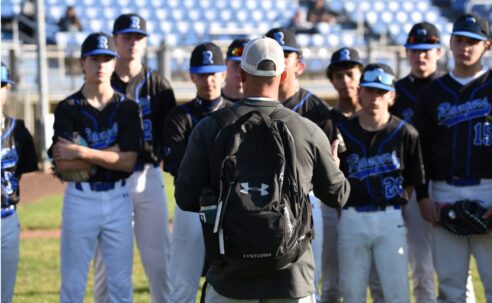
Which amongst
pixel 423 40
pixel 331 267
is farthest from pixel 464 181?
pixel 423 40

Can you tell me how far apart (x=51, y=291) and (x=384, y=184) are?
3.43 m

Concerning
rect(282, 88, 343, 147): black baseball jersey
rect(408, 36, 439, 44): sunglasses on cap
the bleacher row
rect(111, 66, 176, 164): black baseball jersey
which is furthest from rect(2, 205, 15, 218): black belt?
the bleacher row

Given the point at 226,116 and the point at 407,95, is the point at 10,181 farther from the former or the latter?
the point at 407,95

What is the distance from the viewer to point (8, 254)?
18.1 feet

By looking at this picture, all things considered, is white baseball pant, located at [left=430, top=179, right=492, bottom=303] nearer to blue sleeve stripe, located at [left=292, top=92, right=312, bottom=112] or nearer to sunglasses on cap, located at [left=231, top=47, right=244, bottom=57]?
blue sleeve stripe, located at [left=292, top=92, right=312, bottom=112]

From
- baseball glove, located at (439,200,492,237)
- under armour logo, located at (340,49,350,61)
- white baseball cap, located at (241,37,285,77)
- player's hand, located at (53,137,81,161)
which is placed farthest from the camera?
under armour logo, located at (340,49,350,61)

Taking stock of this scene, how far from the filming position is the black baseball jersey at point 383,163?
5.57 m

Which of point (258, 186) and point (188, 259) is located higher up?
point (258, 186)

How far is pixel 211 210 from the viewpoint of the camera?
12.0ft

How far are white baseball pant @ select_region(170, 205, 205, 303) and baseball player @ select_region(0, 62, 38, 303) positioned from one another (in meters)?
1.10

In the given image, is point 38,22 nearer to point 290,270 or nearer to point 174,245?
point 174,245

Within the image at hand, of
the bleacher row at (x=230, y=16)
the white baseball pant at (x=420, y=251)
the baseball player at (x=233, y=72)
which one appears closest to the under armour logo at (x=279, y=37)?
the baseball player at (x=233, y=72)

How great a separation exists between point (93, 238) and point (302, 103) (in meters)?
1.69

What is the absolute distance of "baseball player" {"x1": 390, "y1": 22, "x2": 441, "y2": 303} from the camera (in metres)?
6.30
